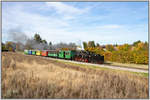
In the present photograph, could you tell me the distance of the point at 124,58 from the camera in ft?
82.6

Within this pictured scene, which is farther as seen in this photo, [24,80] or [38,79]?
[38,79]

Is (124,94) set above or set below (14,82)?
below

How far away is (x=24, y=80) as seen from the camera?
784cm

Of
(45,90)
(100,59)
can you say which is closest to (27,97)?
(45,90)

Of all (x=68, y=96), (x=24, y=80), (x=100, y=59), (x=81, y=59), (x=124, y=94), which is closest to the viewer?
(x=68, y=96)

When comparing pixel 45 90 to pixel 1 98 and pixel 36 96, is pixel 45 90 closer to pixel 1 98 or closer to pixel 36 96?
pixel 36 96

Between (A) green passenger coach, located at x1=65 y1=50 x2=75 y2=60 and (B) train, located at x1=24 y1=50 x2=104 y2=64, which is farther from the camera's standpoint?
(A) green passenger coach, located at x1=65 y1=50 x2=75 y2=60

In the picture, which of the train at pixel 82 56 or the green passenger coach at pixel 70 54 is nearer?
the train at pixel 82 56

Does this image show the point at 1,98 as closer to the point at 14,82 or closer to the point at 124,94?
the point at 14,82

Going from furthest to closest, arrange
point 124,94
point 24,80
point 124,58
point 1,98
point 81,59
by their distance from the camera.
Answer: point 124,58 → point 81,59 → point 24,80 → point 124,94 → point 1,98

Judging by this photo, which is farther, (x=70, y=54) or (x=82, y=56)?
(x=70, y=54)

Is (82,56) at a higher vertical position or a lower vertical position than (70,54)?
lower

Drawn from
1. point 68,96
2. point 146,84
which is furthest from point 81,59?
point 68,96

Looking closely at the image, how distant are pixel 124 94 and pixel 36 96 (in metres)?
5.29
